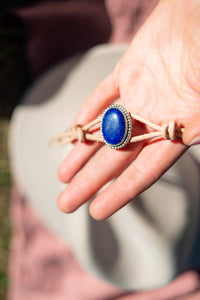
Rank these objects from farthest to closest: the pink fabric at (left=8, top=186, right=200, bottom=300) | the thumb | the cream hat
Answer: the pink fabric at (left=8, top=186, right=200, bottom=300) < the cream hat < the thumb

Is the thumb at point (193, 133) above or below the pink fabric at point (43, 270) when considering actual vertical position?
above

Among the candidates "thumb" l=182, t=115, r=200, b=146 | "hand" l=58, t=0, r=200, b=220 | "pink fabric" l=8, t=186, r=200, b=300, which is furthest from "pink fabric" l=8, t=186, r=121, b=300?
"thumb" l=182, t=115, r=200, b=146

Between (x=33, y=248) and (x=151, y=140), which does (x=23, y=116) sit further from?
(x=151, y=140)

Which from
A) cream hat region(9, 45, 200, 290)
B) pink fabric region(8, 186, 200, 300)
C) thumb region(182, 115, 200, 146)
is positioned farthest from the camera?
pink fabric region(8, 186, 200, 300)

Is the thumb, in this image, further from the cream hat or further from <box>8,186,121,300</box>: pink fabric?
<box>8,186,121,300</box>: pink fabric

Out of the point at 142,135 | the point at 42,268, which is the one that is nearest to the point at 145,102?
the point at 142,135

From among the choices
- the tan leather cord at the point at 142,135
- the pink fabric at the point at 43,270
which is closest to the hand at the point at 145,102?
the tan leather cord at the point at 142,135

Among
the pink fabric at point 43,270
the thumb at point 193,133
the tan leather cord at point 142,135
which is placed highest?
the tan leather cord at point 142,135

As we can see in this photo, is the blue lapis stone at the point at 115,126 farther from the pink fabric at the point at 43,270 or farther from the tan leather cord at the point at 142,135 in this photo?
the pink fabric at the point at 43,270
